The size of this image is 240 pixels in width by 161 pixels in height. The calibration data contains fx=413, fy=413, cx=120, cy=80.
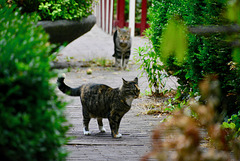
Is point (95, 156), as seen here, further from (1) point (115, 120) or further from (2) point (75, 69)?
(2) point (75, 69)

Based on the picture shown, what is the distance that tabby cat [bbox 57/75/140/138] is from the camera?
5125 millimetres

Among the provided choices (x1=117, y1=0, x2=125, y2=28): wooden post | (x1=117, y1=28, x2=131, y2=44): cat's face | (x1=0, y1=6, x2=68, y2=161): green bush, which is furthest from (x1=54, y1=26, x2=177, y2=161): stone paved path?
(x1=117, y1=0, x2=125, y2=28): wooden post

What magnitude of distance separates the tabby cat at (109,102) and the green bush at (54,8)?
14.5 ft

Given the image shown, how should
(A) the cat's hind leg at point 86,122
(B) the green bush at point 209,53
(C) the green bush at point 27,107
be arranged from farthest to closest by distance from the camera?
(A) the cat's hind leg at point 86,122 → (B) the green bush at point 209,53 → (C) the green bush at point 27,107

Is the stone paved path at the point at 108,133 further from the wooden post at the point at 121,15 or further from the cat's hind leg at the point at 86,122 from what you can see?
the wooden post at the point at 121,15

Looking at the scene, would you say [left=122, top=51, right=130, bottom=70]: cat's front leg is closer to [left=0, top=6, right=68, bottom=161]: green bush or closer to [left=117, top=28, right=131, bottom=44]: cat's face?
[left=117, top=28, right=131, bottom=44]: cat's face

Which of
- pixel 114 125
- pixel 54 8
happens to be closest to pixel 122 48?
pixel 54 8

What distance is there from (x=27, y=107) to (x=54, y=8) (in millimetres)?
7714

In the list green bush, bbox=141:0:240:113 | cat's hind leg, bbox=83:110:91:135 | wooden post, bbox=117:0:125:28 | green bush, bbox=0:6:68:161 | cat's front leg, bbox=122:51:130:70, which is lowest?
wooden post, bbox=117:0:125:28

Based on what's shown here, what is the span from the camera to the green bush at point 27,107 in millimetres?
1997

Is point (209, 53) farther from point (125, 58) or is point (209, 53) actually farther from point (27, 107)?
point (125, 58)

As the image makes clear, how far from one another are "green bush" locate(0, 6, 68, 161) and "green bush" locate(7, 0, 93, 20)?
712cm

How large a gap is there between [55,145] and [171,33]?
1022 millimetres

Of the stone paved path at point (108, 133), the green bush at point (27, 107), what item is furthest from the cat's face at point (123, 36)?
the green bush at point (27, 107)
